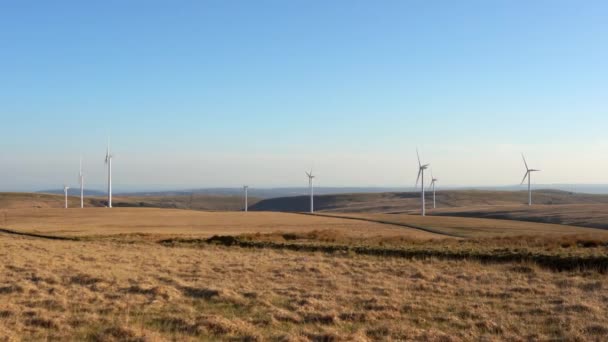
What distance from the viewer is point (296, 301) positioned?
47.4 feet

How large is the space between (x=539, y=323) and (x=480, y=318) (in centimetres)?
118

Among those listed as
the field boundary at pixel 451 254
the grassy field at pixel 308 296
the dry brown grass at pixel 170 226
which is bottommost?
the dry brown grass at pixel 170 226

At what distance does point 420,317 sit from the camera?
41.4 feet

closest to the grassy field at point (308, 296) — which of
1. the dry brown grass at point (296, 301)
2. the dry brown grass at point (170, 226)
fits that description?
the dry brown grass at point (296, 301)

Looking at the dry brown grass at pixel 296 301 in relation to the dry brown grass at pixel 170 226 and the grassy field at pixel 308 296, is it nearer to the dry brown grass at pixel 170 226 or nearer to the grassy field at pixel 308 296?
the grassy field at pixel 308 296

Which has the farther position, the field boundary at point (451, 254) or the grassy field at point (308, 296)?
the field boundary at point (451, 254)

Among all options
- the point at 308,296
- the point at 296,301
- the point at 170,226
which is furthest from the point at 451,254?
the point at 170,226

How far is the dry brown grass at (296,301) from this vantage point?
36.9 ft

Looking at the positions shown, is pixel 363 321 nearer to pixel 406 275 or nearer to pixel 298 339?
pixel 298 339

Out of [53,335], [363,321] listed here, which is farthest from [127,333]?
[363,321]

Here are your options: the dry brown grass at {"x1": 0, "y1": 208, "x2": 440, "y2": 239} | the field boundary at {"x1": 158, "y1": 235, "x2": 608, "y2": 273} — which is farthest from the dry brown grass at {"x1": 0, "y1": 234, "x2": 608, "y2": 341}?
the dry brown grass at {"x1": 0, "y1": 208, "x2": 440, "y2": 239}

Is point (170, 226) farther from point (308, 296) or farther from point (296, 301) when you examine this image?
point (296, 301)

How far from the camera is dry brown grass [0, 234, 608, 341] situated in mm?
11258

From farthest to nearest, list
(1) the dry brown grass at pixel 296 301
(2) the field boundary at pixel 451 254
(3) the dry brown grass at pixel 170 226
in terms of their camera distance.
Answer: (3) the dry brown grass at pixel 170 226
(2) the field boundary at pixel 451 254
(1) the dry brown grass at pixel 296 301
